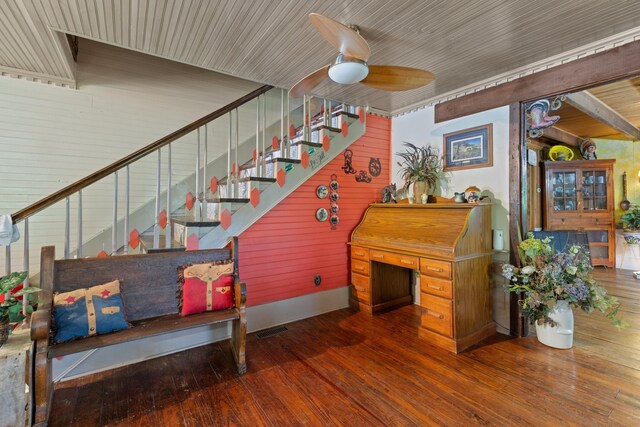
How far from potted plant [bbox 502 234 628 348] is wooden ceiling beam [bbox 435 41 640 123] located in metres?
1.49

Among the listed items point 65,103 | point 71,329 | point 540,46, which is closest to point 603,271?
point 540,46

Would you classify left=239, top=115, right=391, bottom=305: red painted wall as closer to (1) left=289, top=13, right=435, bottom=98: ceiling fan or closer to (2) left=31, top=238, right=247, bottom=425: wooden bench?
(2) left=31, top=238, right=247, bottom=425: wooden bench

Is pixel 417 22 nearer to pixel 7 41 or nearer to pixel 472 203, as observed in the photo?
pixel 472 203

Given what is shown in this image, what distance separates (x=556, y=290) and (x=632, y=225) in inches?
190

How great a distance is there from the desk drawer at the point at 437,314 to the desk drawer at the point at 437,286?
5 centimetres

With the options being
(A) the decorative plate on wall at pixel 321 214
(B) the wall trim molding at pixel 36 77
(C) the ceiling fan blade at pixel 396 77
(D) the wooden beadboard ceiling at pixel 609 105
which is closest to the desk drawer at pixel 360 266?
(A) the decorative plate on wall at pixel 321 214

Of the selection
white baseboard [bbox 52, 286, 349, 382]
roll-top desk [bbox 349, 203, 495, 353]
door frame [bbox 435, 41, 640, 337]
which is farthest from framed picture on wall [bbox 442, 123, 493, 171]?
white baseboard [bbox 52, 286, 349, 382]

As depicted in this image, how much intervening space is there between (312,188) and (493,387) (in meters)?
2.66

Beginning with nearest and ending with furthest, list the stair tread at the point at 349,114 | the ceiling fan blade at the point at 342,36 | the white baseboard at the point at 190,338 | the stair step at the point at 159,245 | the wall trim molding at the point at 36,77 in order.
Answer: the ceiling fan blade at the point at 342,36
the white baseboard at the point at 190,338
the stair step at the point at 159,245
the wall trim molding at the point at 36,77
the stair tread at the point at 349,114

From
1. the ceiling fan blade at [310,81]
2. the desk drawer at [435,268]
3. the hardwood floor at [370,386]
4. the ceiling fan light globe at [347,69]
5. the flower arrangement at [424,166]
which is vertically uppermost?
the ceiling fan blade at [310,81]

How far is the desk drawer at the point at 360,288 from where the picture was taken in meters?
3.74

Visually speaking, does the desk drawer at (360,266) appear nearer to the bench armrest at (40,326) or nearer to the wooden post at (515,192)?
the wooden post at (515,192)

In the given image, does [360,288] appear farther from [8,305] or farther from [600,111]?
[600,111]

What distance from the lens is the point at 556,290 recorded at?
8.97 ft
